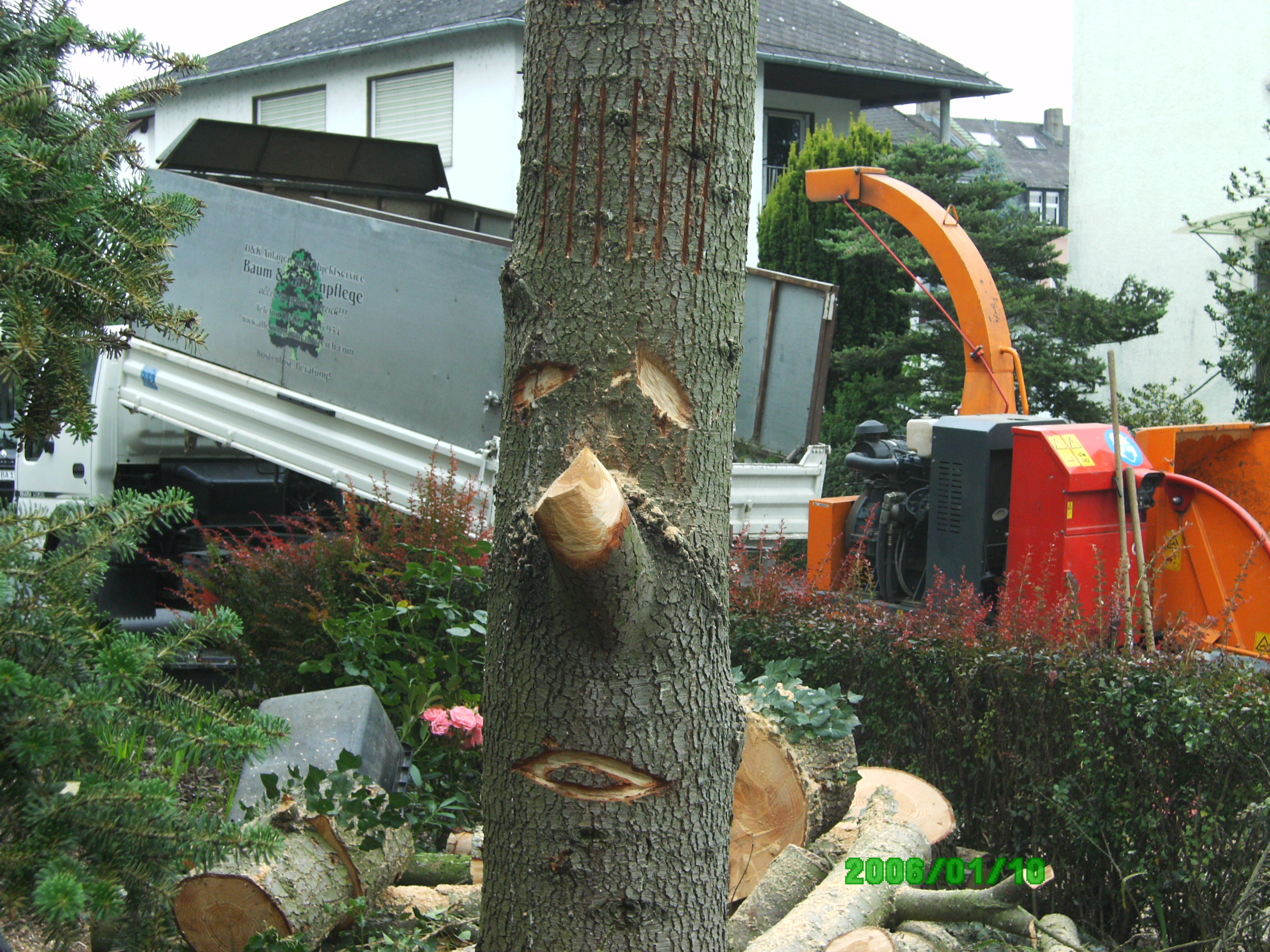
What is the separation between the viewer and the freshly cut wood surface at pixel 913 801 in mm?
3477

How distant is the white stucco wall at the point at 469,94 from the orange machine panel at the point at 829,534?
957cm

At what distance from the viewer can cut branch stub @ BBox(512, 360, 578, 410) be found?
1.91 meters

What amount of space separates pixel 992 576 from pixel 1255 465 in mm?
1838

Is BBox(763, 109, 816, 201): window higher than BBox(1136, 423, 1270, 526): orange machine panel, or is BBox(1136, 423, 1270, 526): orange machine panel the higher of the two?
BBox(763, 109, 816, 201): window

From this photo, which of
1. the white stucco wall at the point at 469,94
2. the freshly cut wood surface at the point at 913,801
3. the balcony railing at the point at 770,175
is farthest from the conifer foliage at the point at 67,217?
the balcony railing at the point at 770,175

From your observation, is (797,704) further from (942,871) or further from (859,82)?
(859,82)

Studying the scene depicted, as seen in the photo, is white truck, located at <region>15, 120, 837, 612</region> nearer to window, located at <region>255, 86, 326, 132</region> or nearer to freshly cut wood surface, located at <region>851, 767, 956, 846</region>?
freshly cut wood surface, located at <region>851, 767, 956, 846</region>

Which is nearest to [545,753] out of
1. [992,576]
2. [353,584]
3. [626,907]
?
[626,907]

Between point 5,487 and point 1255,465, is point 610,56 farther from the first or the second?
point 5,487

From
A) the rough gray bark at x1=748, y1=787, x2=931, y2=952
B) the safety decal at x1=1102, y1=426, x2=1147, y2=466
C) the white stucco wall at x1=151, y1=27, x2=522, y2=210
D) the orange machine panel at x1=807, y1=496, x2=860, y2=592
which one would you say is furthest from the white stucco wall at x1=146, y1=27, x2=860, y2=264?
the rough gray bark at x1=748, y1=787, x2=931, y2=952

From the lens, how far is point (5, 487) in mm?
9188

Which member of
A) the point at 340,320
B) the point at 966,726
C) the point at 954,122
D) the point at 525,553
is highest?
the point at 954,122

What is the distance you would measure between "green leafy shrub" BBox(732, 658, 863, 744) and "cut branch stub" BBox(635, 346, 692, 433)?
61.0 inches

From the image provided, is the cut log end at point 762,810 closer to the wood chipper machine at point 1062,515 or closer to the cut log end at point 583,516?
the wood chipper machine at point 1062,515
